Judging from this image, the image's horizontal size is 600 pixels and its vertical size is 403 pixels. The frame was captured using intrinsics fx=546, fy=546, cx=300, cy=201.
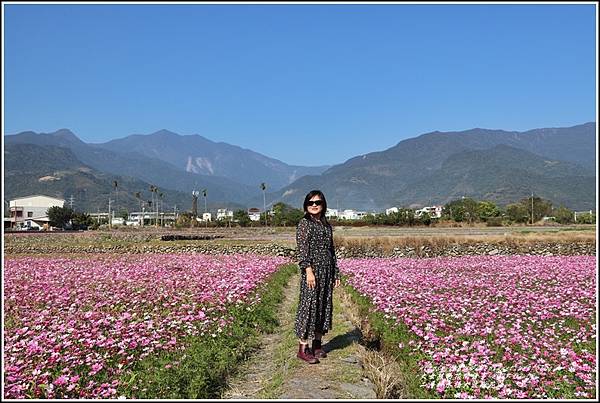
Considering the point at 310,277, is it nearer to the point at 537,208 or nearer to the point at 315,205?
the point at 315,205

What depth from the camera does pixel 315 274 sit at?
7.94 meters

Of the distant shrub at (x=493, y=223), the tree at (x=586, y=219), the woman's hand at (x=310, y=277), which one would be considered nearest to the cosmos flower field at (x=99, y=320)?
the woman's hand at (x=310, y=277)

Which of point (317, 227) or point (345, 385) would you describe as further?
point (317, 227)

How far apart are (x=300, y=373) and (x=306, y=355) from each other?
0.63 metres

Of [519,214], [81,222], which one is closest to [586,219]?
[519,214]

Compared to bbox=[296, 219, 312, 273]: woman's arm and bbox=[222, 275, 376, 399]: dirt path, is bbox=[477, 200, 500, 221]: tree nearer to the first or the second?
bbox=[222, 275, 376, 399]: dirt path

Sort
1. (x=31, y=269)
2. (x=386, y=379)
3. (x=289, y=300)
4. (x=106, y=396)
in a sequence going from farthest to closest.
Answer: (x=31, y=269) < (x=289, y=300) < (x=386, y=379) < (x=106, y=396)

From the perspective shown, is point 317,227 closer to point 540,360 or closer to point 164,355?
point 164,355

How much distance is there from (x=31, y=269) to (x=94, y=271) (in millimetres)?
2970

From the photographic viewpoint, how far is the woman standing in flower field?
783 cm

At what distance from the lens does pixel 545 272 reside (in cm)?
1639

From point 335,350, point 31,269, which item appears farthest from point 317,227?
point 31,269

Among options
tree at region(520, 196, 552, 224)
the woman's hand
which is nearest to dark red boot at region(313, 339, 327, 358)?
the woman's hand

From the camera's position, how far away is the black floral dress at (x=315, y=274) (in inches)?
309
